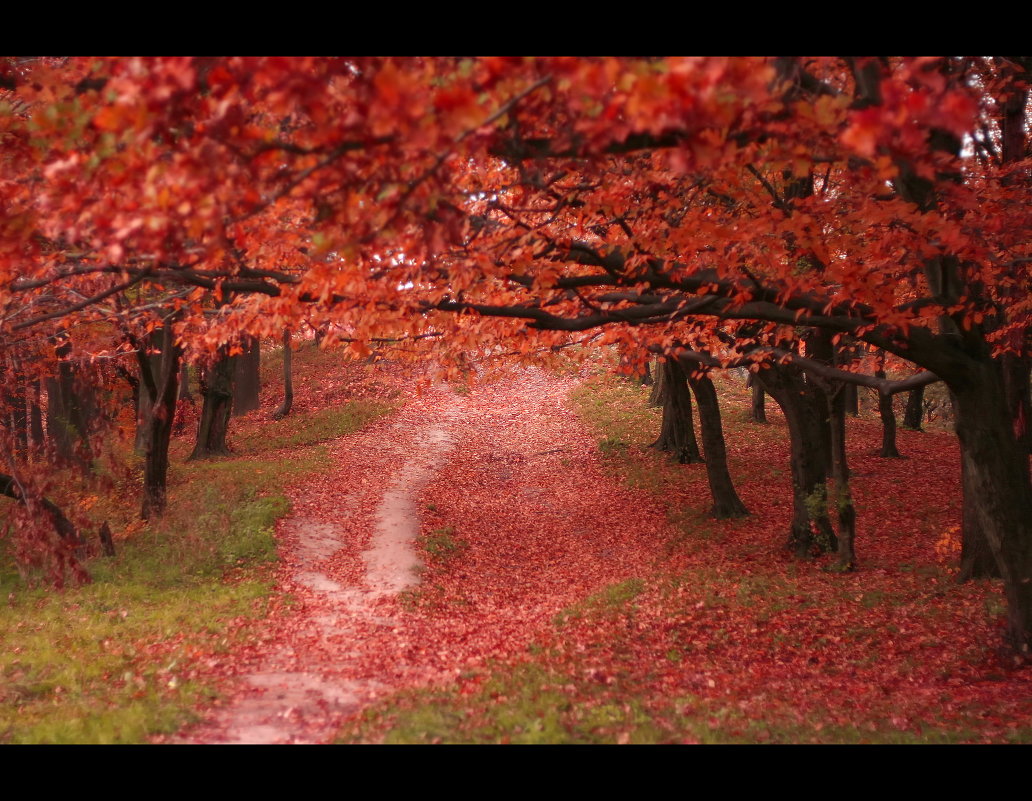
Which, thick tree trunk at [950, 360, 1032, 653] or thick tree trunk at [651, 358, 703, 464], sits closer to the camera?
thick tree trunk at [950, 360, 1032, 653]

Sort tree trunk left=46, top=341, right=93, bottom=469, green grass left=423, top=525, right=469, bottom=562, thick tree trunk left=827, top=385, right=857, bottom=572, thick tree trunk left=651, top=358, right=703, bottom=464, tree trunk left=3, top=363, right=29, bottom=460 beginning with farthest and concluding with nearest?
thick tree trunk left=651, top=358, right=703, bottom=464 < tree trunk left=46, top=341, right=93, bottom=469 < green grass left=423, top=525, right=469, bottom=562 < tree trunk left=3, top=363, right=29, bottom=460 < thick tree trunk left=827, top=385, right=857, bottom=572

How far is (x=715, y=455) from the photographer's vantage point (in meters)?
17.4

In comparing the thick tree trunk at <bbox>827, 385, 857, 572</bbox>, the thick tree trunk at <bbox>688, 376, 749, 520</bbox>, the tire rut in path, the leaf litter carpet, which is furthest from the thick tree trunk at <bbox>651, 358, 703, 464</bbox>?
the thick tree trunk at <bbox>827, 385, 857, 572</bbox>

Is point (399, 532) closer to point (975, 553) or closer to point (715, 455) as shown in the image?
point (715, 455)

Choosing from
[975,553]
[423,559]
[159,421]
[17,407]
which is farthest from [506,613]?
[17,407]

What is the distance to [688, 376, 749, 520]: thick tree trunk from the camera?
17.3 meters

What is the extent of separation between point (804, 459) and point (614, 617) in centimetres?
491

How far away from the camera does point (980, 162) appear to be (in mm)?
13422

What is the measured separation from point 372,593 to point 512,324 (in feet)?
19.3

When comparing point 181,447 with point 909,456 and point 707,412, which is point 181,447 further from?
point 909,456

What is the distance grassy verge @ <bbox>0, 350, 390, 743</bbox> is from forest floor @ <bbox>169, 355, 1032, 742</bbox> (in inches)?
19.8

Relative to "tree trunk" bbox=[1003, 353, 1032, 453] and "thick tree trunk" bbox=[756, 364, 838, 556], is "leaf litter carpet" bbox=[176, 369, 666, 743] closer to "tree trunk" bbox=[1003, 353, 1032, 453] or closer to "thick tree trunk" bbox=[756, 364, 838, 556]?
"thick tree trunk" bbox=[756, 364, 838, 556]

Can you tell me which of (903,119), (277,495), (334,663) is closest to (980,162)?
(903,119)

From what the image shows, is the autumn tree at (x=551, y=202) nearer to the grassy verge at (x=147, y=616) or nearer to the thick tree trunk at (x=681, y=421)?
the grassy verge at (x=147, y=616)
